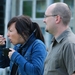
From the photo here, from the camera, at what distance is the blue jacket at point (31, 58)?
3.47 m

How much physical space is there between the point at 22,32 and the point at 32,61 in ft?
1.03

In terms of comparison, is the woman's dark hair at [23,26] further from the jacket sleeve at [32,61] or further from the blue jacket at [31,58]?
the jacket sleeve at [32,61]

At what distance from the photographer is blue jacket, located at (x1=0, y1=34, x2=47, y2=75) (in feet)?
11.4

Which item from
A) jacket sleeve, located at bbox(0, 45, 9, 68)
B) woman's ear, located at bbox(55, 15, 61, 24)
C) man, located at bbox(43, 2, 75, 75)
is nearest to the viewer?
man, located at bbox(43, 2, 75, 75)

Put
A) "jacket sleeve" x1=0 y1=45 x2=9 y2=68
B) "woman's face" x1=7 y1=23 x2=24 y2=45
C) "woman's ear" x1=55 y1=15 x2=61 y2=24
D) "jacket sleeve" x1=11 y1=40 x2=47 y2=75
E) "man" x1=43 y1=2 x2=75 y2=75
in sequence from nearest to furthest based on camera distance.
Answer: "man" x1=43 y1=2 x2=75 y2=75 → "woman's ear" x1=55 y1=15 x2=61 y2=24 → "jacket sleeve" x1=11 y1=40 x2=47 y2=75 → "woman's face" x1=7 y1=23 x2=24 y2=45 → "jacket sleeve" x1=0 y1=45 x2=9 y2=68

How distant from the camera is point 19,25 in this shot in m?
3.59

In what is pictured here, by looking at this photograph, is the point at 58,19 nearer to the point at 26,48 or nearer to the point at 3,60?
the point at 26,48

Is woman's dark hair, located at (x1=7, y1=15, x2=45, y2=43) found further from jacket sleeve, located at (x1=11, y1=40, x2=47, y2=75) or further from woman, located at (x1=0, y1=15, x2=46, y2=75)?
jacket sleeve, located at (x1=11, y1=40, x2=47, y2=75)

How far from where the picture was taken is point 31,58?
353 cm

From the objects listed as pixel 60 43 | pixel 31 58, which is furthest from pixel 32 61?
pixel 60 43

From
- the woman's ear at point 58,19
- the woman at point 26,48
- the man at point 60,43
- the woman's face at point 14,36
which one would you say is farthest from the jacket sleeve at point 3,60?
the woman's ear at point 58,19

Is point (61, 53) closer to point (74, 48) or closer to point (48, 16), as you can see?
point (74, 48)

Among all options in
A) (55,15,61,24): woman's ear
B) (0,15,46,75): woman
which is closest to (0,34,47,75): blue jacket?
(0,15,46,75): woman

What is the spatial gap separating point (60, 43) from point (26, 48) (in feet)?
2.31
